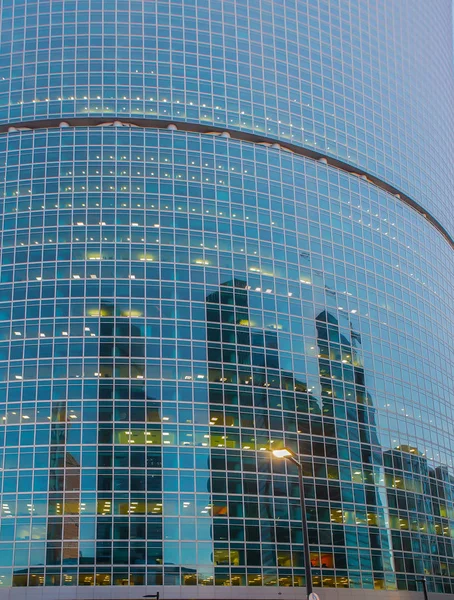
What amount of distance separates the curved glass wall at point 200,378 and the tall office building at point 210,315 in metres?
0.18

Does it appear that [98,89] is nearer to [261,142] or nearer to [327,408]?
[261,142]

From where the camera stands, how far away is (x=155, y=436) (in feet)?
216

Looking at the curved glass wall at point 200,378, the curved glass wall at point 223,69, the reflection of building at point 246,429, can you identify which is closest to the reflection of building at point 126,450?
the curved glass wall at point 200,378

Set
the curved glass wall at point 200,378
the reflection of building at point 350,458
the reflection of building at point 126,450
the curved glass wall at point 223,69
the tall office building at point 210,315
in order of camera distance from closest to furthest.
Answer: the reflection of building at point 126,450 → the curved glass wall at point 200,378 → the tall office building at point 210,315 → the reflection of building at point 350,458 → the curved glass wall at point 223,69

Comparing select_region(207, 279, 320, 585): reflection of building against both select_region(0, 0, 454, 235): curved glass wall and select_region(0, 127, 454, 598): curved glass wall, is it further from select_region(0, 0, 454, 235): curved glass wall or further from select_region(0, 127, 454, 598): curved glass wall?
select_region(0, 0, 454, 235): curved glass wall

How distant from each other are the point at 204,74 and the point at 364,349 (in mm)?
29738

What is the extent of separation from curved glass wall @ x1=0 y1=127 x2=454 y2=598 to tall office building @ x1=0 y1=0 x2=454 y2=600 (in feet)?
0.59

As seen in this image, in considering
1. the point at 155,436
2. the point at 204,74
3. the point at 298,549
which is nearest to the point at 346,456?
the point at 298,549

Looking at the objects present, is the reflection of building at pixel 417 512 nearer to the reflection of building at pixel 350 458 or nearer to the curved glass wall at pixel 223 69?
the reflection of building at pixel 350 458

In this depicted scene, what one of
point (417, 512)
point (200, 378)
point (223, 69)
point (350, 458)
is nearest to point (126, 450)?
point (200, 378)

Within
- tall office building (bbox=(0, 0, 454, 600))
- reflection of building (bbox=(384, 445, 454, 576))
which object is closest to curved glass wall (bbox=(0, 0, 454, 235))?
tall office building (bbox=(0, 0, 454, 600))

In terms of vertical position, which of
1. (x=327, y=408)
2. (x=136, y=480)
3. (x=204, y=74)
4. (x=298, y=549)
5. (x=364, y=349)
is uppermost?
(x=204, y=74)

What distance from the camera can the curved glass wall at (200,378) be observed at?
63.5 metres

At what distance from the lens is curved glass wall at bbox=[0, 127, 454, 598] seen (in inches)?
2501
